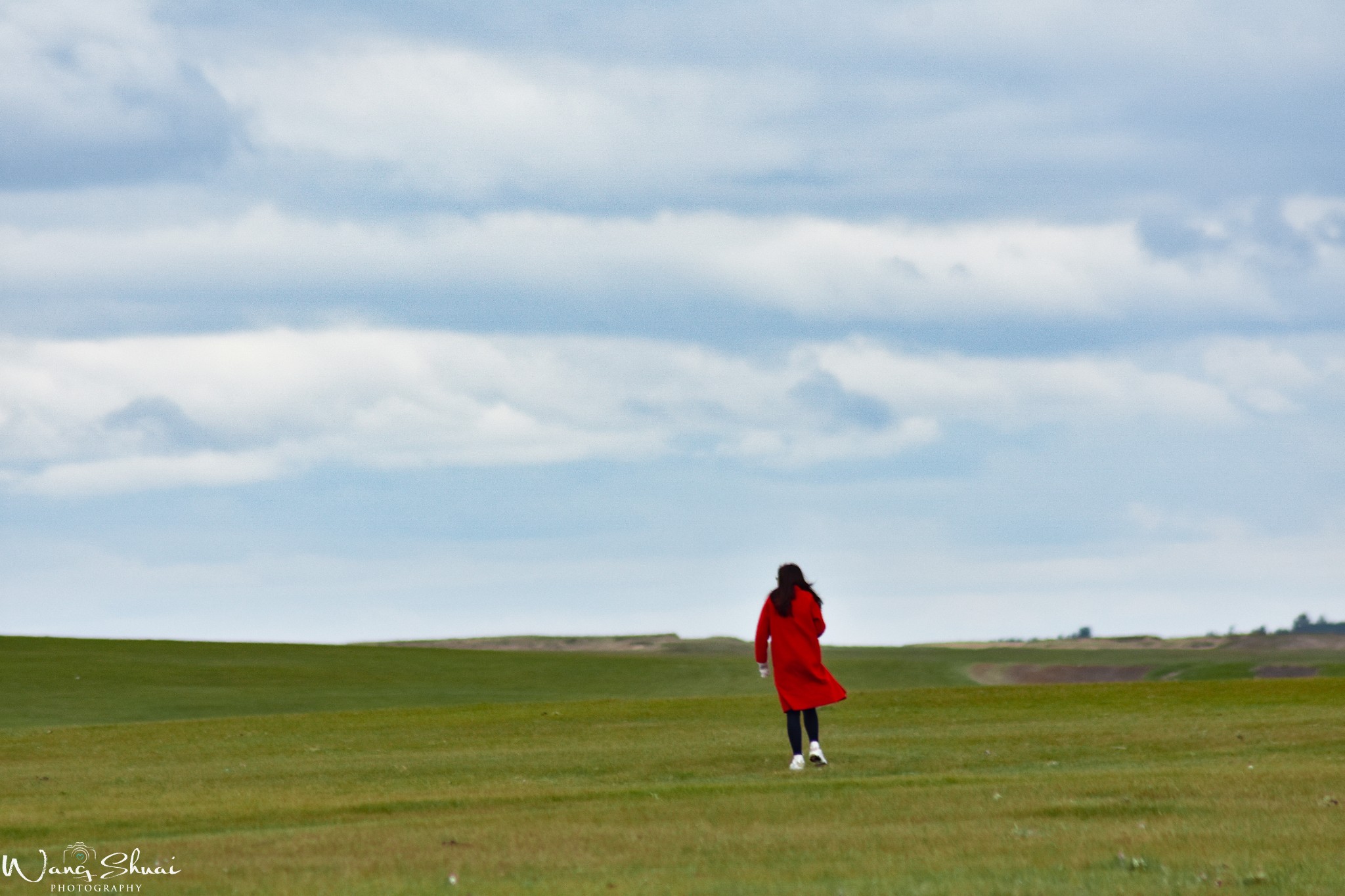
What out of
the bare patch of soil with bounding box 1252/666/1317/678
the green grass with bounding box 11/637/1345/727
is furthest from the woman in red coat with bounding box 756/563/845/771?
the bare patch of soil with bounding box 1252/666/1317/678

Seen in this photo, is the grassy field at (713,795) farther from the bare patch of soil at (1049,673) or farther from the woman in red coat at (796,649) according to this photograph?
the bare patch of soil at (1049,673)

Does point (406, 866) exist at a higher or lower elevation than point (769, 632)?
lower

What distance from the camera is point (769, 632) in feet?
70.1

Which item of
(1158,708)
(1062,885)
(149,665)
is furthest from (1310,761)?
(149,665)

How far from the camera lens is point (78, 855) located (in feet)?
41.4

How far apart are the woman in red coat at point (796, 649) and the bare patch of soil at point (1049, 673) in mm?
35894

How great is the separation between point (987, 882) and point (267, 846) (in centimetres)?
648

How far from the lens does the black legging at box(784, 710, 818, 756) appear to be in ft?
65.3

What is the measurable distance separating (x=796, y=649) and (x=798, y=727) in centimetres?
109

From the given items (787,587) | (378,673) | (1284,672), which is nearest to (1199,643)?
(1284,672)

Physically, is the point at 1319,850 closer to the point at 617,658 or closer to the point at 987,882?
the point at 987,882

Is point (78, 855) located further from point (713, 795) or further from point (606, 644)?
point (606, 644)

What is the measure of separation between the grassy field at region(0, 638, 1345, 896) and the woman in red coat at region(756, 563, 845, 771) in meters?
0.87

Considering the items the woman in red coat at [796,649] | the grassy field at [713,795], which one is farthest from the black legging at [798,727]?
the grassy field at [713,795]
